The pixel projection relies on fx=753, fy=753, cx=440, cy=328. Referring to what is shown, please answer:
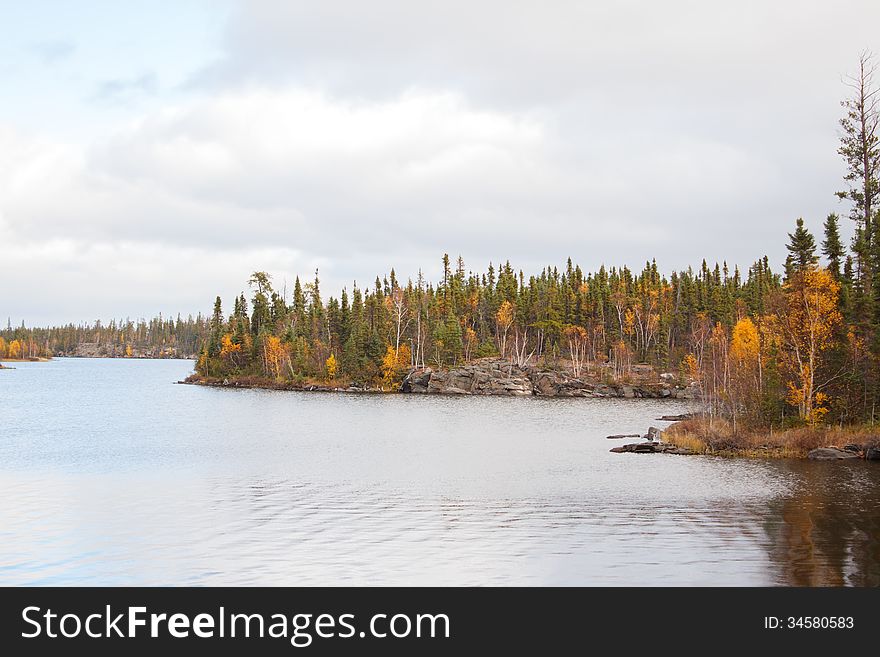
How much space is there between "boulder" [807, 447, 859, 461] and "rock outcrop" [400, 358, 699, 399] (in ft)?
284

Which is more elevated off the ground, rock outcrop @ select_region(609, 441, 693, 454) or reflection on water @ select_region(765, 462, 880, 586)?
reflection on water @ select_region(765, 462, 880, 586)

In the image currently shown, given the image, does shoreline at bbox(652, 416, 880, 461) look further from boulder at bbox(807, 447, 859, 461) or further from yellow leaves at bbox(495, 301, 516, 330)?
yellow leaves at bbox(495, 301, 516, 330)

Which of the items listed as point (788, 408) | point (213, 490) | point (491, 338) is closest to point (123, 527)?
point (213, 490)

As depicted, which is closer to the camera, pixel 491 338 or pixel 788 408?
pixel 788 408

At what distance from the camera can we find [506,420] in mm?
83812

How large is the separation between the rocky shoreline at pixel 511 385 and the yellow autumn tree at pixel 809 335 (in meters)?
79.6

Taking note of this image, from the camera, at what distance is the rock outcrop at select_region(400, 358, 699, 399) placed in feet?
446

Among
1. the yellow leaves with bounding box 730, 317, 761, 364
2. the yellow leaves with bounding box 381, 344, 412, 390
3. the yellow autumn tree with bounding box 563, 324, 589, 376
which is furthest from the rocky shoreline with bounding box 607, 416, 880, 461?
the yellow autumn tree with bounding box 563, 324, 589, 376

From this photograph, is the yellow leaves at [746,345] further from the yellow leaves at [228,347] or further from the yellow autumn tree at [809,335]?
the yellow leaves at [228,347]

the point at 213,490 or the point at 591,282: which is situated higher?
the point at 591,282

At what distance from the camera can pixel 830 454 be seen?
4675 cm

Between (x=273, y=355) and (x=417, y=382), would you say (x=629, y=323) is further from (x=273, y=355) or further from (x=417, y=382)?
(x=273, y=355)
